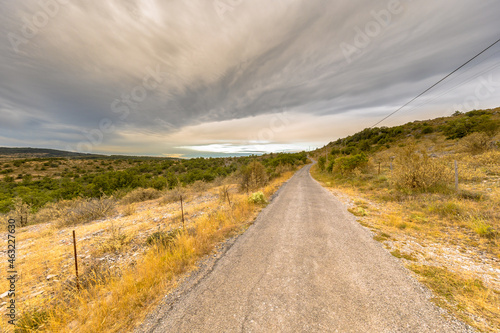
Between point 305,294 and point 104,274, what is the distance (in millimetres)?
4835

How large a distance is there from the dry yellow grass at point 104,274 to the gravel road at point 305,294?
65cm

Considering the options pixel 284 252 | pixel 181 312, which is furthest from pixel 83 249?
pixel 284 252

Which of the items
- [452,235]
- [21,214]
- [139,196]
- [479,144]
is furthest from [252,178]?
[479,144]

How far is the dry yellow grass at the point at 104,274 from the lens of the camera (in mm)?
2684

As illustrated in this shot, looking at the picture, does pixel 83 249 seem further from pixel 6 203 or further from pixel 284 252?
pixel 6 203

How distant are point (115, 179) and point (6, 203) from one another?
7.13 metres

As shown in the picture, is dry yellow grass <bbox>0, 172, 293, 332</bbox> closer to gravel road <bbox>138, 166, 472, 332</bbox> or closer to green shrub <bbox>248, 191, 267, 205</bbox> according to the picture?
gravel road <bbox>138, 166, 472, 332</bbox>

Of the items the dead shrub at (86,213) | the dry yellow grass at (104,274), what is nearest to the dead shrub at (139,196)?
the dead shrub at (86,213)

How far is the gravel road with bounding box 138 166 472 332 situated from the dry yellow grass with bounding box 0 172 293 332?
649 mm

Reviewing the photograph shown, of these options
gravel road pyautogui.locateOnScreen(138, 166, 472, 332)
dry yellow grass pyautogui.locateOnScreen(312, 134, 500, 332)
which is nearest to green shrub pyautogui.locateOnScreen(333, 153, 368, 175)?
dry yellow grass pyautogui.locateOnScreen(312, 134, 500, 332)

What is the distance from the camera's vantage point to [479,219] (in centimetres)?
528

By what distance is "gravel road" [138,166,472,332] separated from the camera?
7.86 ft

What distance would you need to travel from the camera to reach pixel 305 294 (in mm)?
2969

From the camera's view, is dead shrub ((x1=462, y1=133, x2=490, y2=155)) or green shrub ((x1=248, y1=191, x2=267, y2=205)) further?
dead shrub ((x1=462, y1=133, x2=490, y2=155))
